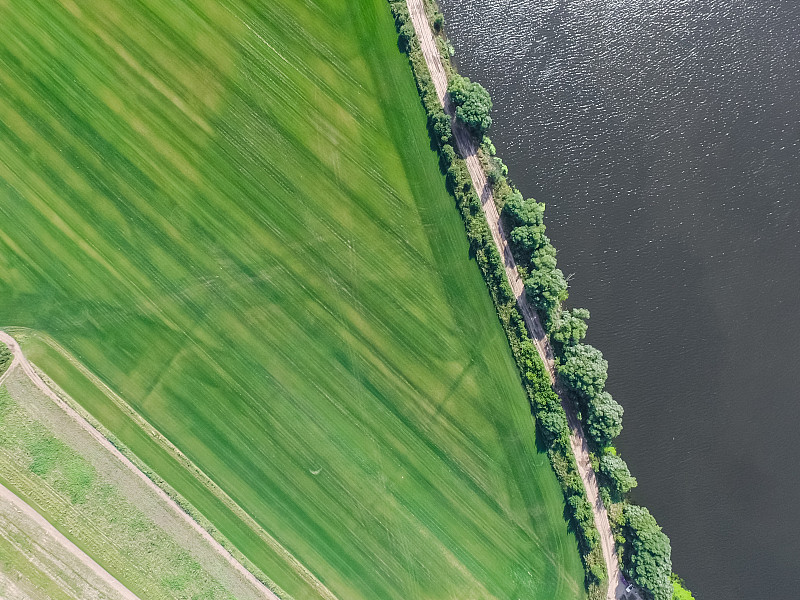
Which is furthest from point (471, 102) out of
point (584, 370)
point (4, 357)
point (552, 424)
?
point (4, 357)

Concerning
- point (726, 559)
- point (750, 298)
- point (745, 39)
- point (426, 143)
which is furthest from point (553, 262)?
point (726, 559)

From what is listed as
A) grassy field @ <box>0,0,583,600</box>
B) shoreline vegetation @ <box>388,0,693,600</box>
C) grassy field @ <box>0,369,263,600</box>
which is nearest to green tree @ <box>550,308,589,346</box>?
shoreline vegetation @ <box>388,0,693,600</box>

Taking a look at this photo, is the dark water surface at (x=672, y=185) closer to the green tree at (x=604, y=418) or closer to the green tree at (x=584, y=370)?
the green tree at (x=604, y=418)

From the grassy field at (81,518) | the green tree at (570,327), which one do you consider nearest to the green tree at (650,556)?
the green tree at (570,327)

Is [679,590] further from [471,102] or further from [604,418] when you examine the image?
[471,102]

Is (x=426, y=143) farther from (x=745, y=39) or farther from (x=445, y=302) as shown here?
(x=745, y=39)
